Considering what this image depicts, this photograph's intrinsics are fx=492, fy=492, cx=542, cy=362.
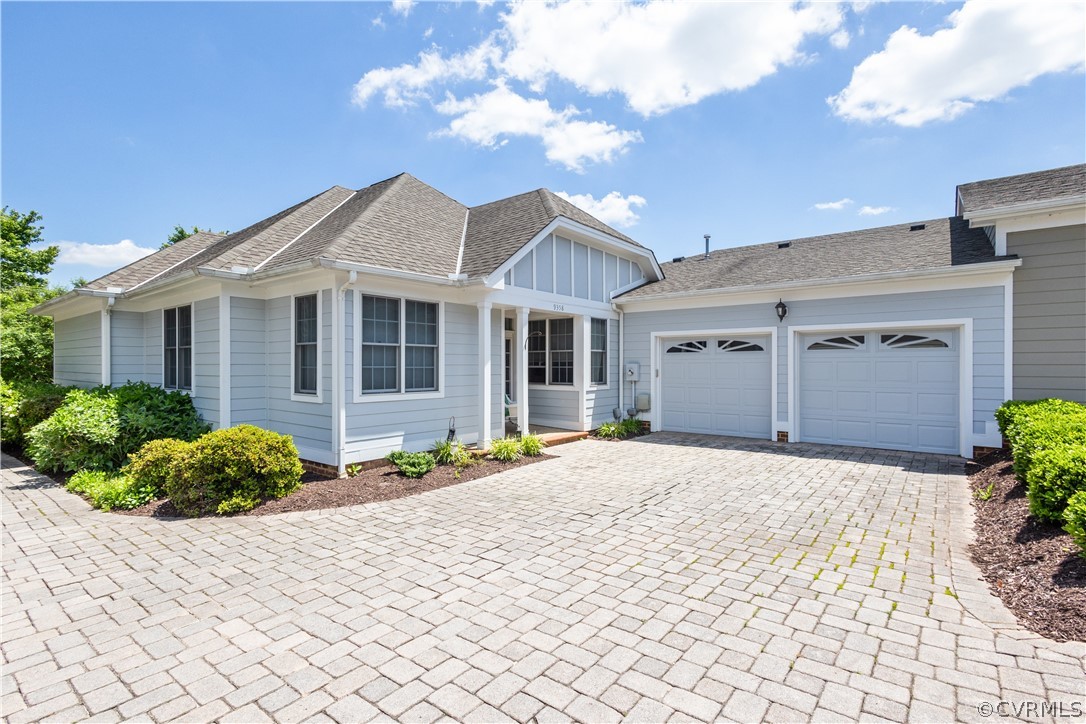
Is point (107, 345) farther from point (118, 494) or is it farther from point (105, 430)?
point (118, 494)

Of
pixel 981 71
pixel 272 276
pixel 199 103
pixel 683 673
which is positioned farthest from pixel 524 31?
pixel 683 673

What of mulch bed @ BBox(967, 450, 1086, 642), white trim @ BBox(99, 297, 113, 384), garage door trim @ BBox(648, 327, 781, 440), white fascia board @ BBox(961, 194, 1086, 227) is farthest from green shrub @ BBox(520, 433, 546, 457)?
white trim @ BBox(99, 297, 113, 384)

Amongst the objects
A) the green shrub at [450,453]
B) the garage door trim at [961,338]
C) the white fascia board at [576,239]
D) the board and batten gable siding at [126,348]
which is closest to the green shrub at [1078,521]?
the garage door trim at [961,338]

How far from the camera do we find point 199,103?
10094mm

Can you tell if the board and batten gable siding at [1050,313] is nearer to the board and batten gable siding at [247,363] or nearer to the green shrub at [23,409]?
the board and batten gable siding at [247,363]

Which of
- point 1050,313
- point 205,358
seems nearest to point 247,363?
point 205,358

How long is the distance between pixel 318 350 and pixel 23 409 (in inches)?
326

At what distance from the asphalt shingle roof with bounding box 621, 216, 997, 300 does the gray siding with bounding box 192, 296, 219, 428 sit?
28.1ft

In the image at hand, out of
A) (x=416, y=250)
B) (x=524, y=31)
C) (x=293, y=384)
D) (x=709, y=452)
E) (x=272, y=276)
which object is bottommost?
(x=709, y=452)

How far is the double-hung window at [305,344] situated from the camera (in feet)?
25.2

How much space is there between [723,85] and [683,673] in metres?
11.4

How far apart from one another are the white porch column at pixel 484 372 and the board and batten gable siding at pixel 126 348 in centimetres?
740

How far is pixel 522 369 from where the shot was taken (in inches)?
394

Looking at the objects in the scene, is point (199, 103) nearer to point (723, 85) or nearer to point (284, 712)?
point (723, 85)
